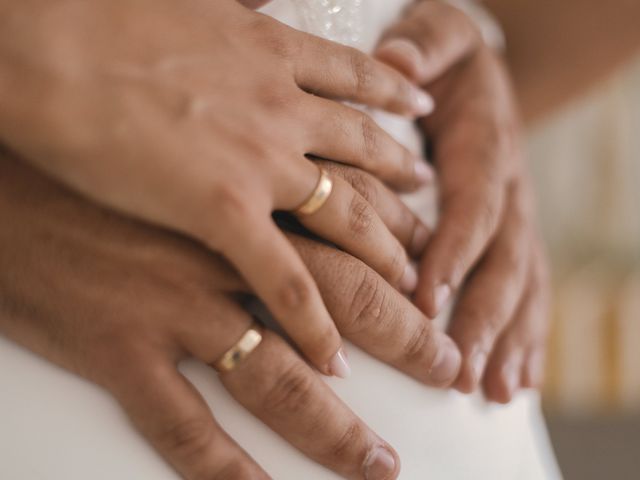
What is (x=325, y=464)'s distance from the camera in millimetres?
505

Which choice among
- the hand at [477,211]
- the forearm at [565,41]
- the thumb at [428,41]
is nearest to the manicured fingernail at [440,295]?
the hand at [477,211]

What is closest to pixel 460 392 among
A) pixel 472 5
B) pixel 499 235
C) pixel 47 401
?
pixel 499 235

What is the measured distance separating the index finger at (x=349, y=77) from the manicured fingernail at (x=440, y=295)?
158 mm

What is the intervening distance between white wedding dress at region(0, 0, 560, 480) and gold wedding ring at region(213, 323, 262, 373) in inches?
1.2

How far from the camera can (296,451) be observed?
506 millimetres

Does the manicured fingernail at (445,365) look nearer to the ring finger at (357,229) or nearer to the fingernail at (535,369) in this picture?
the ring finger at (357,229)

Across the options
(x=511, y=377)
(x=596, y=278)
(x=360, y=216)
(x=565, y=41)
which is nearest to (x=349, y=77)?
(x=360, y=216)

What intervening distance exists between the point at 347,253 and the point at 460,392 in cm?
18

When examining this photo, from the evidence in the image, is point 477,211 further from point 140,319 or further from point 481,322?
point 140,319

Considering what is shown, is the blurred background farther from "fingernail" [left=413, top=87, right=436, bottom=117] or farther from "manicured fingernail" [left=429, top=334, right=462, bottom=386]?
"manicured fingernail" [left=429, top=334, right=462, bottom=386]

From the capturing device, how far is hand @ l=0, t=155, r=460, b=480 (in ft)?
1.48

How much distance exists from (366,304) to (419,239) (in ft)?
0.48

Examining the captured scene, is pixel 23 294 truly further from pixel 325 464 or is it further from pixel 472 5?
pixel 472 5

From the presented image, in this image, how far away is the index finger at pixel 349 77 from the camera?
1.71 feet
